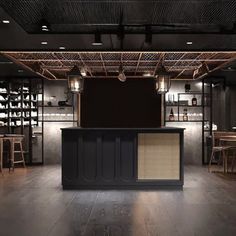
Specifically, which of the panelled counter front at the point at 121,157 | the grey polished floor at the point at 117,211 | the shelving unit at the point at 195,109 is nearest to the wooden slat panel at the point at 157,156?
the panelled counter front at the point at 121,157

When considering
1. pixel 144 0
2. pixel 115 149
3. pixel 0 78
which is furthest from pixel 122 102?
pixel 0 78

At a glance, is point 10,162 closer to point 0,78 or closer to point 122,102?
point 0,78

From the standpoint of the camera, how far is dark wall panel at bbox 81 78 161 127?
8.45 meters

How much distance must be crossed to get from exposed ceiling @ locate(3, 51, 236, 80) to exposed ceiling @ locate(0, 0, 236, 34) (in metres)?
1.78

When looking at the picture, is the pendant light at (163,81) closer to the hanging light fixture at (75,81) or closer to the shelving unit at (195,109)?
the hanging light fixture at (75,81)

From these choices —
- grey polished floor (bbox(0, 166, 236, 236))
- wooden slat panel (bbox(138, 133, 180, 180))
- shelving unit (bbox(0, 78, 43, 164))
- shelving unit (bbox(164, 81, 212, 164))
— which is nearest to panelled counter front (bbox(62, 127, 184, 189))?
wooden slat panel (bbox(138, 133, 180, 180))

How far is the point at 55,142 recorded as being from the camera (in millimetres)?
12445

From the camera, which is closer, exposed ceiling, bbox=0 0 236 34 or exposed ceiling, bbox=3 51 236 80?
exposed ceiling, bbox=0 0 236 34

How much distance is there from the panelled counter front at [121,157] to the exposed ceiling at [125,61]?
183 centimetres

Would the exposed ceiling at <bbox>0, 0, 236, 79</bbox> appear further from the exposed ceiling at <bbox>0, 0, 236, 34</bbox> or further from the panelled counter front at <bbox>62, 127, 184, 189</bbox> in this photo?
the panelled counter front at <bbox>62, 127, 184, 189</bbox>

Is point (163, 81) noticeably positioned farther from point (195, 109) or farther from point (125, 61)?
point (195, 109)

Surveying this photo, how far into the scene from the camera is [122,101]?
8453 millimetres

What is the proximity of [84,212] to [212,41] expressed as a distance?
4.09m

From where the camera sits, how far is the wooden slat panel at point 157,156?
295 inches
